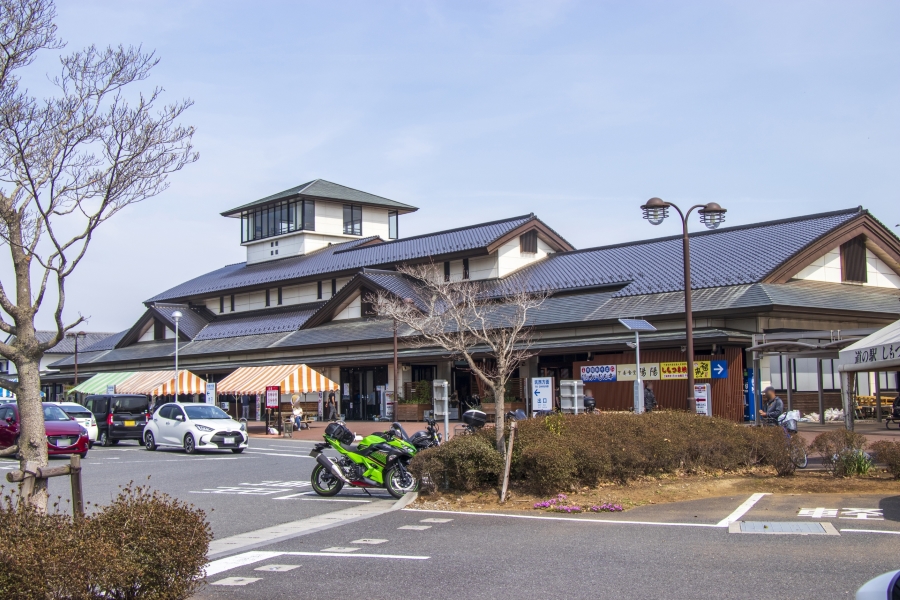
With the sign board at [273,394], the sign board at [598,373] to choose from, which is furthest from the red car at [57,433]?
the sign board at [598,373]

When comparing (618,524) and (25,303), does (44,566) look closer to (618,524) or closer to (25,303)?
(25,303)

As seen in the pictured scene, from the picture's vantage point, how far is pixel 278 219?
58.5 m

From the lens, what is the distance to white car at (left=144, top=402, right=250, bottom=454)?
26.7m

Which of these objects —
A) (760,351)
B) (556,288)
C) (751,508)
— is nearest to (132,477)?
(751,508)

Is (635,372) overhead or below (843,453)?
overhead

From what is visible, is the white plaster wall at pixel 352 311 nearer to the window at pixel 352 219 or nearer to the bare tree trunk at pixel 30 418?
the window at pixel 352 219

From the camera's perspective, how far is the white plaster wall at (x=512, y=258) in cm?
4391

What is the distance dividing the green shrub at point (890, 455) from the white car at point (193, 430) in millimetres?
18223

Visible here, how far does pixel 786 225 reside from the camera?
3641 cm

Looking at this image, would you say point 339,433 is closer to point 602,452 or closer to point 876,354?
point 602,452

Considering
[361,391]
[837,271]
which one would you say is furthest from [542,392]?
[361,391]

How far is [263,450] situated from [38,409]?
20.3 m

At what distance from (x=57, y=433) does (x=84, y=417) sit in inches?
223

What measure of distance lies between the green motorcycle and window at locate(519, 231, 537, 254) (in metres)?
30.3
